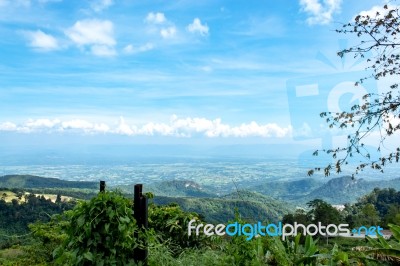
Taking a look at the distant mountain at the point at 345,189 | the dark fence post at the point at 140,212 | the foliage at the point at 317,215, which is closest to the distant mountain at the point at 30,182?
the distant mountain at the point at 345,189

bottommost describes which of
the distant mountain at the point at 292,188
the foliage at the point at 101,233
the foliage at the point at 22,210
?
the foliage at the point at 22,210

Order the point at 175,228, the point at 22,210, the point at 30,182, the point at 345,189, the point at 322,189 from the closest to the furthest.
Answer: the point at 175,228 < the point at 345,189 < the point at 322,189 < the point at 22,210 < the point at 30,182

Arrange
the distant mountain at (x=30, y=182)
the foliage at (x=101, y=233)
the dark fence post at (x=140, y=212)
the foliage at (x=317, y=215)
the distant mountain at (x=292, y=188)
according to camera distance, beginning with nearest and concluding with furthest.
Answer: the foliage at (x=101, y=233), the dark fence post at (x=140, y=212), the foliage at (x=317, y=215), the distant mountain at (x=292, y=188), the distant mountain at (x=30, y=182)

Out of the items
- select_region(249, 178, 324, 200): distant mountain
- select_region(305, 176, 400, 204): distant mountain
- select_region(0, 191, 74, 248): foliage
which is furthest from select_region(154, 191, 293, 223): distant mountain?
select_region(0, 191, 74, 248): foliage

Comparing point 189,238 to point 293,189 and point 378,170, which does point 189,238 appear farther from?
point 293,189

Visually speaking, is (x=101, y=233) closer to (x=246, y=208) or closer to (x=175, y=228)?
(x=175, y=228)

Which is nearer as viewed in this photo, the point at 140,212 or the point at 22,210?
the point at 140,212

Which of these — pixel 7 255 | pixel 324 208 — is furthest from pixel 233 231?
pixel 324 208

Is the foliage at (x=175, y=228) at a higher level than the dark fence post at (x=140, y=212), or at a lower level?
lower

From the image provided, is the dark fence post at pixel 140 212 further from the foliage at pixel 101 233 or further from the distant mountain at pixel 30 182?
the distant mountain at pixel 30 182

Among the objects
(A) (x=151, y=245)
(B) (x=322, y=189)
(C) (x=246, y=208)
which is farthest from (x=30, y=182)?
(A) (x=151, y=245)

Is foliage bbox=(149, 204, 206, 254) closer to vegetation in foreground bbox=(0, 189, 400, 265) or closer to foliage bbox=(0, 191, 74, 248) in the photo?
vegetation in foreground bbox=(0, 189, 400, 265)

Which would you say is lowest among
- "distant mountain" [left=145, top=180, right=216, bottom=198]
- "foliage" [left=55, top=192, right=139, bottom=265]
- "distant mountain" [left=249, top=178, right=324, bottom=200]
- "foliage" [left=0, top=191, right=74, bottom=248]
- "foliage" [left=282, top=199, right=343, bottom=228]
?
"foliage" [left=0, top=191, right=74, bottom=248]

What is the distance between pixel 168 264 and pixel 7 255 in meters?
2.51
